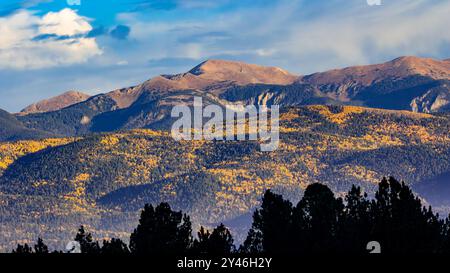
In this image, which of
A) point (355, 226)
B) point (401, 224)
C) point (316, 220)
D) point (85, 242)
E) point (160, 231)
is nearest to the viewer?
point (401, 224)

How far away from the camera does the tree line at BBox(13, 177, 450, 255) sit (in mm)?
137500

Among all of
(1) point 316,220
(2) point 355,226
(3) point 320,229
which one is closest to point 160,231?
(1) point 316,220

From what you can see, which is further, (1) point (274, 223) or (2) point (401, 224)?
(1) point (274, 223)

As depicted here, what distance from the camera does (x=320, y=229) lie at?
155 metres

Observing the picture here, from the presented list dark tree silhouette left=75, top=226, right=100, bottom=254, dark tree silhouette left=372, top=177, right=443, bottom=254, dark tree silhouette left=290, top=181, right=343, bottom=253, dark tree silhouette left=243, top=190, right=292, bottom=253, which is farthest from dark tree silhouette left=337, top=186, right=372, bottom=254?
dark tree silhouette left=75, top=226, right=100, bottom=254

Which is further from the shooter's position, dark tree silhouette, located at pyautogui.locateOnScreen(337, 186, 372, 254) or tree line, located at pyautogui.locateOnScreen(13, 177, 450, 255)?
dark tree silhouette, located at pyautogui.locateOnScreen(337, 186, 372, 254)

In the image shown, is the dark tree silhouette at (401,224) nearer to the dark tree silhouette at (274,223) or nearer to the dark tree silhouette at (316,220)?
the dark tree silhouette at (316,220)

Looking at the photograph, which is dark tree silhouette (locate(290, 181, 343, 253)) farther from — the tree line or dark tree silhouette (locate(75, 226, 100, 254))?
dark tree silhouette (locate(75, 226, 100, 254))

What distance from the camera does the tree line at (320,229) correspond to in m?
138

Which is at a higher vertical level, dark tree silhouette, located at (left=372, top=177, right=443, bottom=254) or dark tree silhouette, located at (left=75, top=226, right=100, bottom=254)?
dark tree silhouette, located at (left=372, top=177, right=443, bottom=254)

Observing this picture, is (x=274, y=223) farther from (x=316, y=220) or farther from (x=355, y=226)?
(x=355, y=226)

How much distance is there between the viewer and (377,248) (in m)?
128
